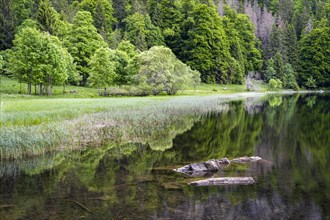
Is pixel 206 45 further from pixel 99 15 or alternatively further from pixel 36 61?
pixel 36 61

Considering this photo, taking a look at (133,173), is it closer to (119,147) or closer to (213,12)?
(119,147)

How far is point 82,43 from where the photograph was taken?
219 ft

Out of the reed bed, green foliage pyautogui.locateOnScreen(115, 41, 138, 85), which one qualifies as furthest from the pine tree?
the reed bed

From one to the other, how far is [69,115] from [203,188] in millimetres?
13754

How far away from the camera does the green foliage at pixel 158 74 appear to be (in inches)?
2056

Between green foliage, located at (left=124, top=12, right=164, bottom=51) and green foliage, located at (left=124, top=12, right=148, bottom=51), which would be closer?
green foliage, located at (left=124, top=12, right=148, bottom=51)

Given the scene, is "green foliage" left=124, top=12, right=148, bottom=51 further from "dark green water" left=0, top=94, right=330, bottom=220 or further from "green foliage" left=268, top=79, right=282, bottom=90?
"dark green water" left=0, top=94, right=330, bottom=220

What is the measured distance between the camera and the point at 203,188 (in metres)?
10.8

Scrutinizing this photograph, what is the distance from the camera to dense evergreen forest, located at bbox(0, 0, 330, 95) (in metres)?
53.3

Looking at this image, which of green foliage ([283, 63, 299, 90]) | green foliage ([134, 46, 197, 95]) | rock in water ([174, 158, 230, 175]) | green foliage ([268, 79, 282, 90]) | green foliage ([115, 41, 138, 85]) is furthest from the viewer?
green foliage ([283, 63, 299, 90])

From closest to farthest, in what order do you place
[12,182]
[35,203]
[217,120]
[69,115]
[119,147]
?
[35,203], [12,182], [119,147], [69,115], [217,120]

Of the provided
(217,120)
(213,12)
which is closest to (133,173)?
(217,120)

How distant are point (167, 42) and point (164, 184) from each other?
92472 mm

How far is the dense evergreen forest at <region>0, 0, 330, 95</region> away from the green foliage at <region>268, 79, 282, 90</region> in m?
0.32
